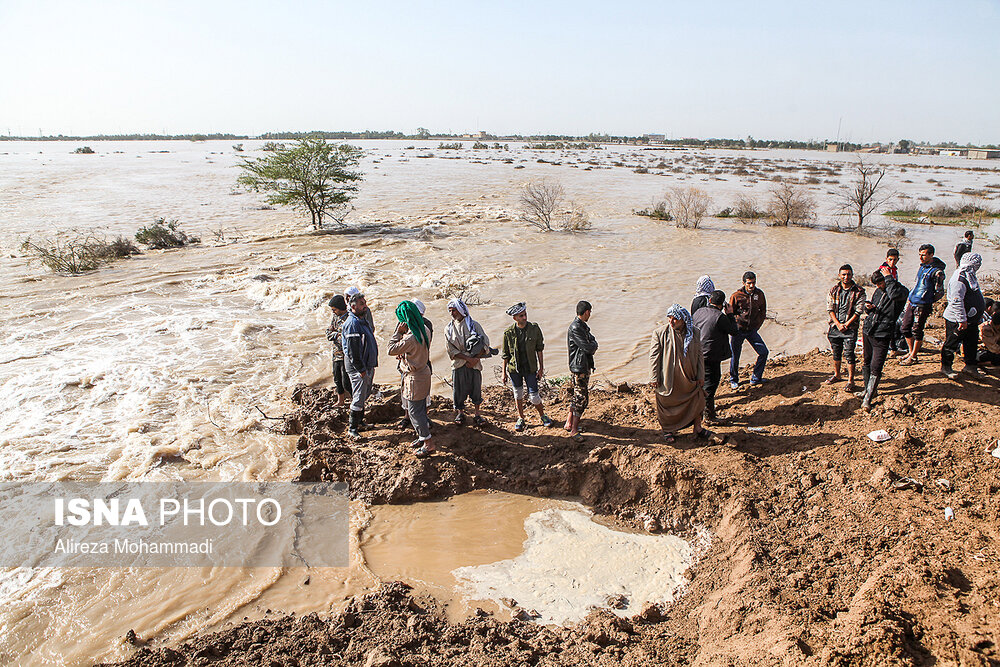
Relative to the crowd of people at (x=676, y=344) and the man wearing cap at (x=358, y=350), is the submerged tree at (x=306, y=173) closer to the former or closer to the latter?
the crowd of people at (x=676, y=344)

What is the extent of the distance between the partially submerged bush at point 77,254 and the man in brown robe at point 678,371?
610 inches

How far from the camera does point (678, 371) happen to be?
5.31 m

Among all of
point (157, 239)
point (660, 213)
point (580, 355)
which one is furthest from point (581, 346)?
point (660, 213)

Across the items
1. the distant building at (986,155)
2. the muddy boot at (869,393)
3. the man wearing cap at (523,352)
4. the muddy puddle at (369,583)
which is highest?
the distant building at (986,155)

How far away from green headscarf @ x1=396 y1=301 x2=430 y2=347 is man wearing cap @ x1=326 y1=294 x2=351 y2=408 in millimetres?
983

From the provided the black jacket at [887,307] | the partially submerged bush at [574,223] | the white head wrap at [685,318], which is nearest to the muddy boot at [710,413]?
the white head wrap at [685,318]

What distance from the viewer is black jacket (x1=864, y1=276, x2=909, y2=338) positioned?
216 inches

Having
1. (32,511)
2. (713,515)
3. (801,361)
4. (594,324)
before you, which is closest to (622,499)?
(713,515)

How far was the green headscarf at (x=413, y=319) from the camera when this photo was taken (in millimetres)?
5207

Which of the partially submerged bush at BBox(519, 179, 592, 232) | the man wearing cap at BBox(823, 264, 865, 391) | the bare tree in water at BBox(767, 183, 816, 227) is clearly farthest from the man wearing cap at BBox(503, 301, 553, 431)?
the bare tree in water at BBox(767, 183, 816, 227)

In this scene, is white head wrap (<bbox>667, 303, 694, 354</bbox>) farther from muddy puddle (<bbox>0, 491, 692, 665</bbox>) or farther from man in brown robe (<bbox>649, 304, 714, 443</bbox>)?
muddy puddle (<bbox>0, 491, 692, 665</bbox>)

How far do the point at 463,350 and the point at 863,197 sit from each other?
22.1 metres

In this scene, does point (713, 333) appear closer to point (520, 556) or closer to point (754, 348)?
point (754, 348)

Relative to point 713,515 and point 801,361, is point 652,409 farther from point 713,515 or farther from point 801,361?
point 801,361
